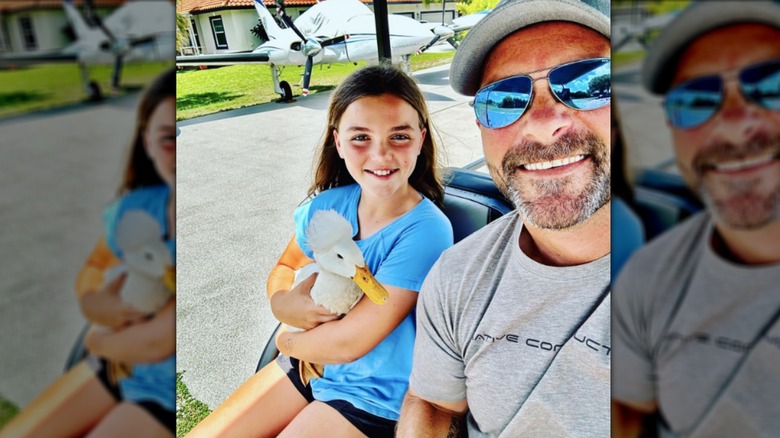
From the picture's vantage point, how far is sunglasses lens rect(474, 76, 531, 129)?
4.16 ft

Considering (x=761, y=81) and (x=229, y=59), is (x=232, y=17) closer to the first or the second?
(x=229, y=59)

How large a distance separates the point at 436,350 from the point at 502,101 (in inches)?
27.4

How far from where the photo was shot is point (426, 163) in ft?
5.64

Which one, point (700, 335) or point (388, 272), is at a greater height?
point (700, 335)

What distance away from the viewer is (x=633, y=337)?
35cm

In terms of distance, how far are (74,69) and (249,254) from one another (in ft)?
4.89

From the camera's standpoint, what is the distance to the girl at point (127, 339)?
0.39 meters

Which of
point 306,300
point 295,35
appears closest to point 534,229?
point 306,300

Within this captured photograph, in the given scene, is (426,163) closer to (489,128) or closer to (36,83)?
(489,128)

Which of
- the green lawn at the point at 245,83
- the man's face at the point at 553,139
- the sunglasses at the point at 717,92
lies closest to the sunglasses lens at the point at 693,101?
the sunglasses at the point at 717,92

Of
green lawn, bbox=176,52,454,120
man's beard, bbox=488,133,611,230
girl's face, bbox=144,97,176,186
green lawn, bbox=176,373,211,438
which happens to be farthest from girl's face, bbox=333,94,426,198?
girl's face, bbox=144,97,176,186

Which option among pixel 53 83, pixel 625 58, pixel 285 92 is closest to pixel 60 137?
pixel 53 83

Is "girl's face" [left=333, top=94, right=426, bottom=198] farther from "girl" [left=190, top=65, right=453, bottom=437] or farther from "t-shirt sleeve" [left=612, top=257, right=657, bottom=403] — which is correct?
"t-shirt sleeve" [left=612, top=257, right=657, bottom=403]

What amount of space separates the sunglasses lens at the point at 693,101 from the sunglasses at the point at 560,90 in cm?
91
